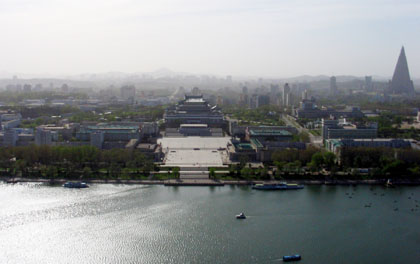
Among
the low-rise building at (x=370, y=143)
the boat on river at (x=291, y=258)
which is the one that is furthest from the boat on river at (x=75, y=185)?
the low-rise building at (x=370, y=143)

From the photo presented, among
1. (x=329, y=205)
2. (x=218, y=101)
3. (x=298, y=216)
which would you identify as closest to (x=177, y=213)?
(x=298, y=216)

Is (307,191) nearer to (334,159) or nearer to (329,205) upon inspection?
(329,205)

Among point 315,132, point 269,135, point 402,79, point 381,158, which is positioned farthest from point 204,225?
point 402,79

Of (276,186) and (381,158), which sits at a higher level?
(381,158)

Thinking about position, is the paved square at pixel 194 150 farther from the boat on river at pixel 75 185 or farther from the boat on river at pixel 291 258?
the boat on river at pixel 291 258

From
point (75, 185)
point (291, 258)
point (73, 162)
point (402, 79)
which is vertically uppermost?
point (402, 79)

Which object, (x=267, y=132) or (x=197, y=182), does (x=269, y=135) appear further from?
(x=197, y=182)

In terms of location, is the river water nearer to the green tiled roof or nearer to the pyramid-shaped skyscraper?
the green tiled roof
